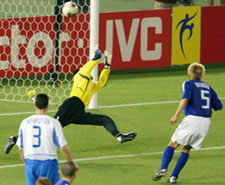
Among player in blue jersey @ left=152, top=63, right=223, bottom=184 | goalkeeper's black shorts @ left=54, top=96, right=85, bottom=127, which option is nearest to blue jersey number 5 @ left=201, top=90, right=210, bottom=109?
player in blue jersey @ left=152, top=63, right=223, bottom=184

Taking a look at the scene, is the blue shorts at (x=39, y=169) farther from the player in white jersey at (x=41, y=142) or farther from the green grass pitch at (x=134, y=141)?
the green grass pitch at (x=134, y=141)

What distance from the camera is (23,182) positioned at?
11500 millimetres

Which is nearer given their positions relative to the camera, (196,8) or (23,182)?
(23,182)

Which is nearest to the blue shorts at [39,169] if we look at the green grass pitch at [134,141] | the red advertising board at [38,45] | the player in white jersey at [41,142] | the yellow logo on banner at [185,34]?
the player in white jersey at [41,142]

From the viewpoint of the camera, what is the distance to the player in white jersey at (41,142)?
358 inches

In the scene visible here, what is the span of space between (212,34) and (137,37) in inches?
89.2

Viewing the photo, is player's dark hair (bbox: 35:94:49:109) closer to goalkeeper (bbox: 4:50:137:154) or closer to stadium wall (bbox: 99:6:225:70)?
goalkeeper (bbox: 4:50:137:154)

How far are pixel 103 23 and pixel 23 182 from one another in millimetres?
9020

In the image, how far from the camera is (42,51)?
19.1m

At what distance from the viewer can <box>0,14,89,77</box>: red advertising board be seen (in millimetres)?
18922

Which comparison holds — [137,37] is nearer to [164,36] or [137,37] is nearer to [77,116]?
[164,36]

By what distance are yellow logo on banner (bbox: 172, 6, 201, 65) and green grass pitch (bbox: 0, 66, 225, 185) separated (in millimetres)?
1151

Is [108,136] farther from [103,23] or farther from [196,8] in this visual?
[196,8]

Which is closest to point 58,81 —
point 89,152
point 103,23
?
point 103,23
